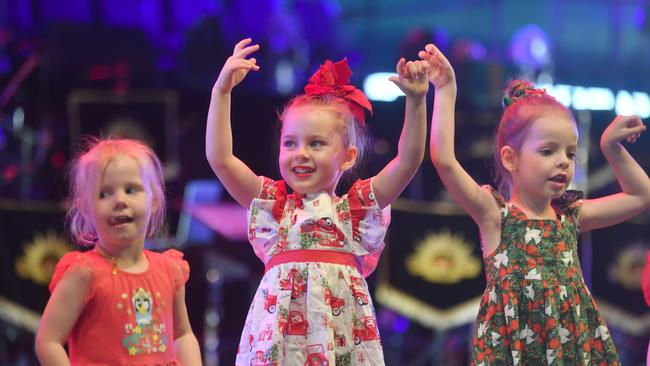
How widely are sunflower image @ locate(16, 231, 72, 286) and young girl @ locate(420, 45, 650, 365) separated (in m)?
2.39

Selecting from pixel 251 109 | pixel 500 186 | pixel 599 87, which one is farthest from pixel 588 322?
pixel 599 87

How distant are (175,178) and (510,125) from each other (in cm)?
222

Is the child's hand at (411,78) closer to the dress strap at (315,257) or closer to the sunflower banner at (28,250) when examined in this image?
the dress strap at (315,257)

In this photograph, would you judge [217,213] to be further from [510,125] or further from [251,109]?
[510,125]

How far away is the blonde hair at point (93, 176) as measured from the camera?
7.58 ft

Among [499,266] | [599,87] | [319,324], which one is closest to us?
[319,324]

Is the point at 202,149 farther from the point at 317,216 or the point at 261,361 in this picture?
the point at 261,361

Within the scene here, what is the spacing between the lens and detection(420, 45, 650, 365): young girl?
8.15ft

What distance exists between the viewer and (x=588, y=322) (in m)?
2.53

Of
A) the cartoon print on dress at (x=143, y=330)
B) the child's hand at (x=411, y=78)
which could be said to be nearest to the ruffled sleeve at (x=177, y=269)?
the cartoon print on dress at (x=143, y=330)

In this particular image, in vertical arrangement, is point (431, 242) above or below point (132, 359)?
above

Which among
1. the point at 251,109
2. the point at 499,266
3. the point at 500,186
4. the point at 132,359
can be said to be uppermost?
the point at 251,109

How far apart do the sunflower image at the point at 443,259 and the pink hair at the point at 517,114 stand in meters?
1.87

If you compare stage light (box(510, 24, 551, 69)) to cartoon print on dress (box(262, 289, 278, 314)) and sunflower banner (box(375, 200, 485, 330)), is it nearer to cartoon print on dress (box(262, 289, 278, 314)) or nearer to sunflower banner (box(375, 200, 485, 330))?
sunflower banner (box(375, 200, 485, 330))
